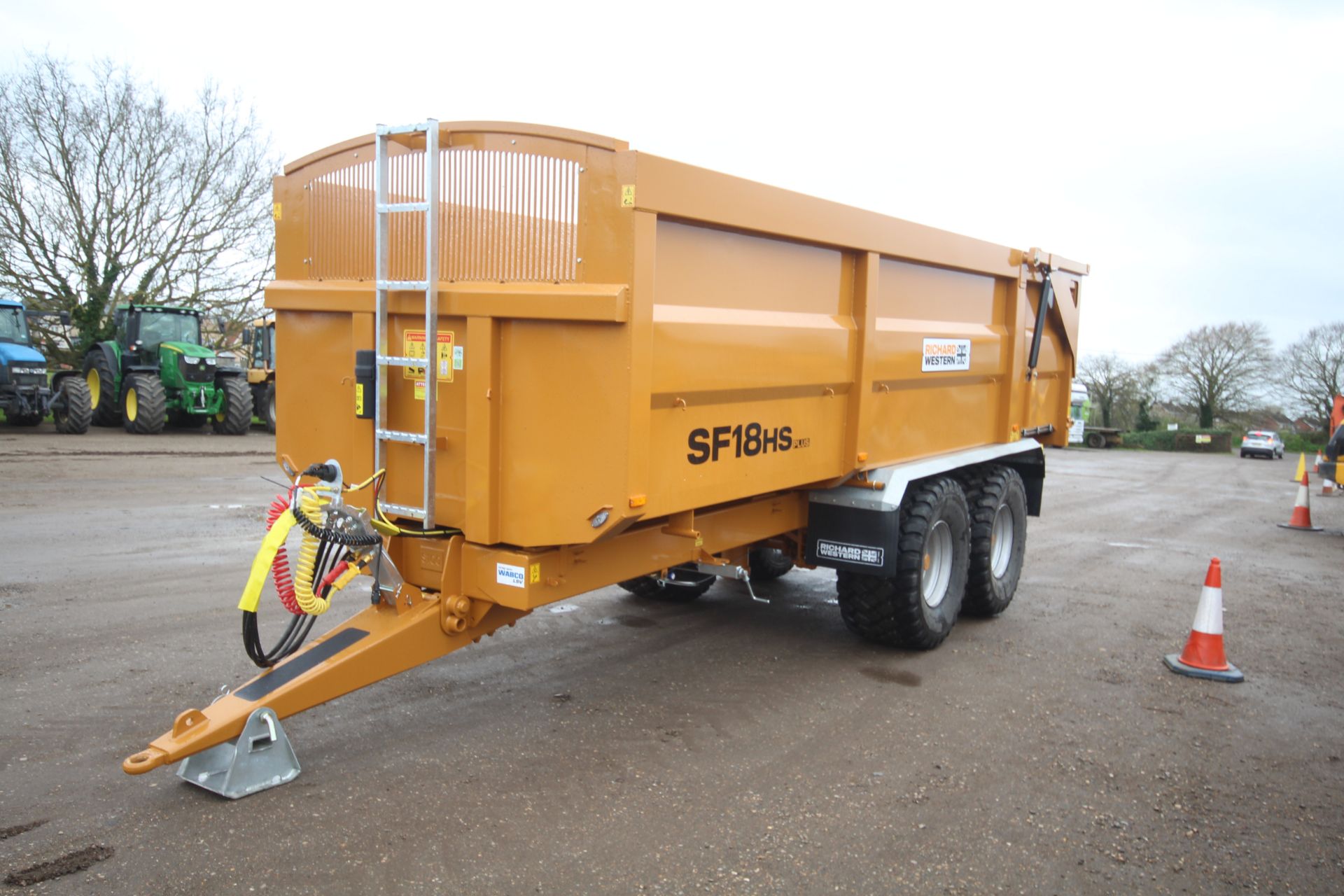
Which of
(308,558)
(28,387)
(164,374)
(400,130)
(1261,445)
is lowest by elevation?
(1261,445)

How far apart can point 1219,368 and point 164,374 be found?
4815 cm

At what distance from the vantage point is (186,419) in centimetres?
Answer: 2030

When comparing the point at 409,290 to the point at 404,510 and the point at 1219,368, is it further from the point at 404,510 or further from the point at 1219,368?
the point at 1219,368

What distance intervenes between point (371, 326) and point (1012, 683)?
4.06m

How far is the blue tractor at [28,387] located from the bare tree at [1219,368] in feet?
158

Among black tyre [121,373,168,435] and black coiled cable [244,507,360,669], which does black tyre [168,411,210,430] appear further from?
black coiled cable [244,507,360,669]

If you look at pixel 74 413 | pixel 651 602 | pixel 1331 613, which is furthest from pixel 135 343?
pixel 1331 613

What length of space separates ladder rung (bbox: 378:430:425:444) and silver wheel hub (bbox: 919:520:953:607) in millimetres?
3396

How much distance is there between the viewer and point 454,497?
160 inches

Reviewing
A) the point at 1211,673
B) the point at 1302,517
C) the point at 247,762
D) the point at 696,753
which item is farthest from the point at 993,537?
the point at 1302,517

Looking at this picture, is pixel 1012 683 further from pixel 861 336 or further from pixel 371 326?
pixel 371 326

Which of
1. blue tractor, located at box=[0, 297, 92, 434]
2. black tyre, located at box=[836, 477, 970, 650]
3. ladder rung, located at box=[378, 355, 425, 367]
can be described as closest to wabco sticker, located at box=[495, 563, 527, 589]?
ladder rung, located at box=[378, 355, 425, 367]

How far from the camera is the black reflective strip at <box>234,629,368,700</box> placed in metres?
3.84

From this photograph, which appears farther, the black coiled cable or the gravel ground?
the black coiled cable
